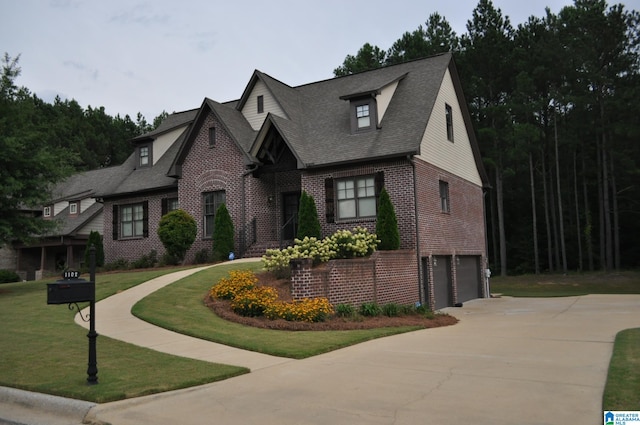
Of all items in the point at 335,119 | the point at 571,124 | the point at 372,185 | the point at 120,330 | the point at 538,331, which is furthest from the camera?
the point at 571,124

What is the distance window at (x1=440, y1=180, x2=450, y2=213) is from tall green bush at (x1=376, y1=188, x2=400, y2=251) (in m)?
3.92

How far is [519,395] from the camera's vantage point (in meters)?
6.27

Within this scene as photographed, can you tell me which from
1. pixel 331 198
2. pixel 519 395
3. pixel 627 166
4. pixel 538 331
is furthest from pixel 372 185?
pixel 627 166

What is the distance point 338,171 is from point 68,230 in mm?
20762

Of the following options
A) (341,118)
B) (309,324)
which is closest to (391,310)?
(309,324)

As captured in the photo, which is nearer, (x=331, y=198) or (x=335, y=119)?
(x=331, y=198)

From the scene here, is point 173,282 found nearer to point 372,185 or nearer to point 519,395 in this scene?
point 372,185

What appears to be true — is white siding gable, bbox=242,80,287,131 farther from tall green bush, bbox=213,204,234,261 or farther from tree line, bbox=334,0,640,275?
tree line, bbox=334,0,640,275

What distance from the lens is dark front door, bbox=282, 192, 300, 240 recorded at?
21.5m

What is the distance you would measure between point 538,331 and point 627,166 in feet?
102

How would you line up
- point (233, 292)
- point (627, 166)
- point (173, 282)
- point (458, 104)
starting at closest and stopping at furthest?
1. point (233, 292)
2. point (173, 282)
3. point (458, 104)
4. point (627, 166)

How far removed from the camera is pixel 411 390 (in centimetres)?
660

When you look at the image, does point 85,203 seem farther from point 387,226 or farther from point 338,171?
point 387,226

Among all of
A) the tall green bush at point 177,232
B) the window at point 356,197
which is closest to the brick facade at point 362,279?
the window at point 356,197
